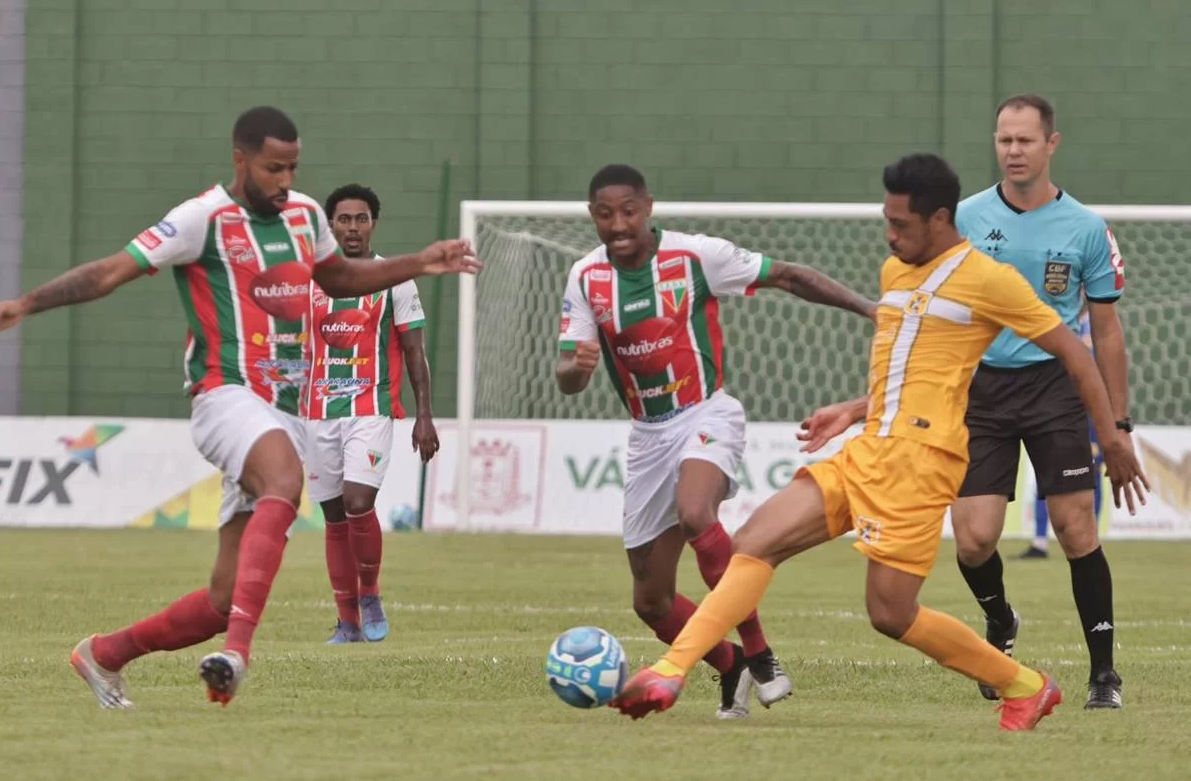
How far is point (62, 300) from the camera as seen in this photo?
251 inches

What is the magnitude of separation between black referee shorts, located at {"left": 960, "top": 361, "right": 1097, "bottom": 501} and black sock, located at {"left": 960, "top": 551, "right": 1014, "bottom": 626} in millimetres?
320

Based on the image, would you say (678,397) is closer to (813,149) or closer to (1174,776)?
(1174,776)

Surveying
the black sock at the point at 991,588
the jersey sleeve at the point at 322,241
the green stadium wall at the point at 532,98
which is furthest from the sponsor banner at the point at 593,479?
the jersey sleeve at the point at 322,241

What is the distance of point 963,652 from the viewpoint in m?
6.30

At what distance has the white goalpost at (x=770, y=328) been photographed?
19844 mm

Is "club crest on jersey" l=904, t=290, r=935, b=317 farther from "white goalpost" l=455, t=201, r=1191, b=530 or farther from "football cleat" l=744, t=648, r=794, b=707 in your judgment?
"white goalpost" l=455, t=201, r=1191, b=530

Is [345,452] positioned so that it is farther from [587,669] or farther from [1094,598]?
[587,669]

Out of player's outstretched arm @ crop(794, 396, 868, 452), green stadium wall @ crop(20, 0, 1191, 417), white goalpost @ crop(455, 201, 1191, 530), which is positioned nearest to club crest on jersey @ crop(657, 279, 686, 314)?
player's outstretched arm @ crop(794, 396, 868, 452)

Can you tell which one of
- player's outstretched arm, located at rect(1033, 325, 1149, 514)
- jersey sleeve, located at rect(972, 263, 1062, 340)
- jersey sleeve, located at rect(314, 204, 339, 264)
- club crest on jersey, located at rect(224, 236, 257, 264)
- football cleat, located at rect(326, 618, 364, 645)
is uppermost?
jersey sleeve, located at rect(314, 204, 339, 264)

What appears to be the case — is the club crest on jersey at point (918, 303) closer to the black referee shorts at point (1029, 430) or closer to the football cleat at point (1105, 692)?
the black referee shorts at point (1029, 430)

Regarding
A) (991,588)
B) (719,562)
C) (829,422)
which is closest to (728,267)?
(719,562)

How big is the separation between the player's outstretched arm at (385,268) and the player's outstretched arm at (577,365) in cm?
46

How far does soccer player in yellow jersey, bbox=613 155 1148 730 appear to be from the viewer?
6180mm

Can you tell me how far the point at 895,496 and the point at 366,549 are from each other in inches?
182
